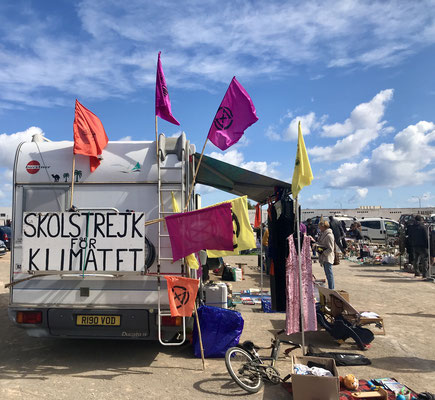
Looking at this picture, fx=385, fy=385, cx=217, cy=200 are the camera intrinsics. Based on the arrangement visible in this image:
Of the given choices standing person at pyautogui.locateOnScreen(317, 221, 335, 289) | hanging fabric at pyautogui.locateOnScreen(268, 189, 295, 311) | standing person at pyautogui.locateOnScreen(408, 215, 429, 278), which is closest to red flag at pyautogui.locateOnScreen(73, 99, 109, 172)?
hanging fabric at pyautogui.locateOnScreen(268, 189, 295, 311)

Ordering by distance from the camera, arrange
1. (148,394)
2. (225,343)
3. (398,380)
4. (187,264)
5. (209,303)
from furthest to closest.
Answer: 1. (209,303)
2. (225,343)
3. (187,264)
4. (398,380)
5. (148,394)

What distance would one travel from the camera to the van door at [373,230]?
2536 centimetres

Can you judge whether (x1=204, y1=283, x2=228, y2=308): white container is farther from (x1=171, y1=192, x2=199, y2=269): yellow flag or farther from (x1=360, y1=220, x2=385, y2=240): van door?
(x1=360, y1=220, x2=385, y2=240): van door

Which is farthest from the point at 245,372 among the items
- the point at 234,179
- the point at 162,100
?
the point at 162,100

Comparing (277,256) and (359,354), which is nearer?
(359,354)

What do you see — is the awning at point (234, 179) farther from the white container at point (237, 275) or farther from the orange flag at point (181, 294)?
the white container at point (237, 275)

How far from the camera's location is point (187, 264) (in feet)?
16.0

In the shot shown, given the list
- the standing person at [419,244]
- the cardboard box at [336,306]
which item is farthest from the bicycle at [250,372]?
the standing person at [419,244]

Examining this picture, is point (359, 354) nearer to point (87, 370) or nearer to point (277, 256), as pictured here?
point (277, 256)

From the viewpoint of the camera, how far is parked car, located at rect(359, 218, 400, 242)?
25.1 meters

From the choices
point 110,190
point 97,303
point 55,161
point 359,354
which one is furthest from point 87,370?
point 359,354

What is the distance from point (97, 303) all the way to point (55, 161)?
1.92 m

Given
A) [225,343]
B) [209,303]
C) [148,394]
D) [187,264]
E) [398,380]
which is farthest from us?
[209,303]

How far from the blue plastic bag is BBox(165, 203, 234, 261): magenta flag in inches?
41.9
